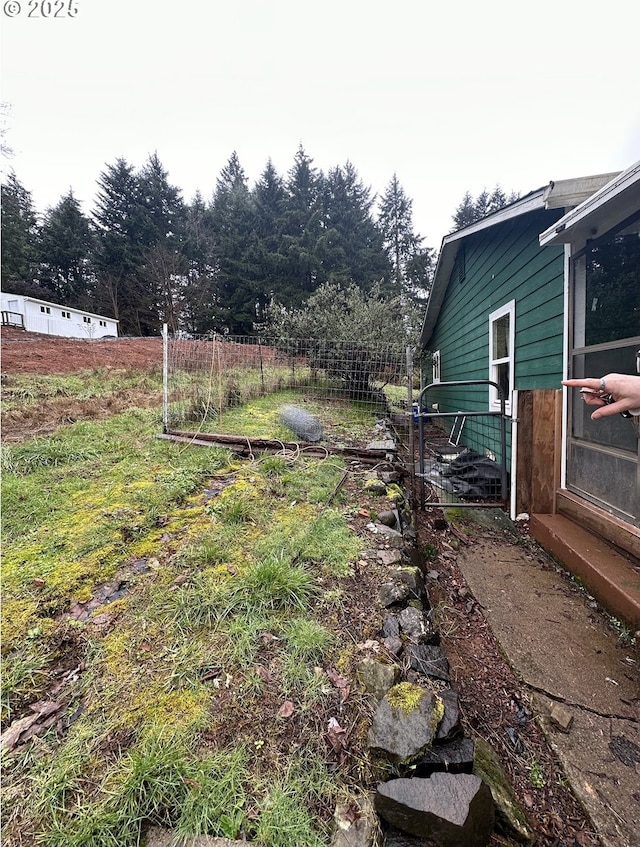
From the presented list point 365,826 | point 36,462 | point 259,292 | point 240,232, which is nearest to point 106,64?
point 36,462

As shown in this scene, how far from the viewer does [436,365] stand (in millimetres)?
9648

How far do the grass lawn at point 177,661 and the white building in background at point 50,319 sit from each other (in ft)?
67.8

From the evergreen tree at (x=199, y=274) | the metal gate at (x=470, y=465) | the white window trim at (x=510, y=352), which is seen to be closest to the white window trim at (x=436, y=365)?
the metal gate at (x=470, y=465)

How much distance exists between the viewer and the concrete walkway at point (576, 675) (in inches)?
49.6

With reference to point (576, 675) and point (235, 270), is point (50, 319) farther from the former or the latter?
point (576, 675)

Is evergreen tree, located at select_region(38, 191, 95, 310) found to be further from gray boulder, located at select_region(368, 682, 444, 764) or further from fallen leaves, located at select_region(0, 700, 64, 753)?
gray boulder, located at select_region(368, 682, 444, 764)

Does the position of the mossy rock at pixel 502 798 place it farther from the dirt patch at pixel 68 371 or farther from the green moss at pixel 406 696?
the dirt patch at pixel 68 371

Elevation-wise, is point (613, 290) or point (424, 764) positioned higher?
point (613, 290)

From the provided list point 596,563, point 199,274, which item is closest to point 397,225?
point 199,274

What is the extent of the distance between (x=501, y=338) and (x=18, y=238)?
2848 centimetres

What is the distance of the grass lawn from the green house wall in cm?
Result: 269

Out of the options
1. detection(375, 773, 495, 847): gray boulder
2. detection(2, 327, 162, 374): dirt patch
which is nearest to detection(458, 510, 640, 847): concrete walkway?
detection(375, 773, 495, 847): gray boulder

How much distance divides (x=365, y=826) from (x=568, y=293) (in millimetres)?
3728

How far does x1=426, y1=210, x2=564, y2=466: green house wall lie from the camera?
3.46 m
